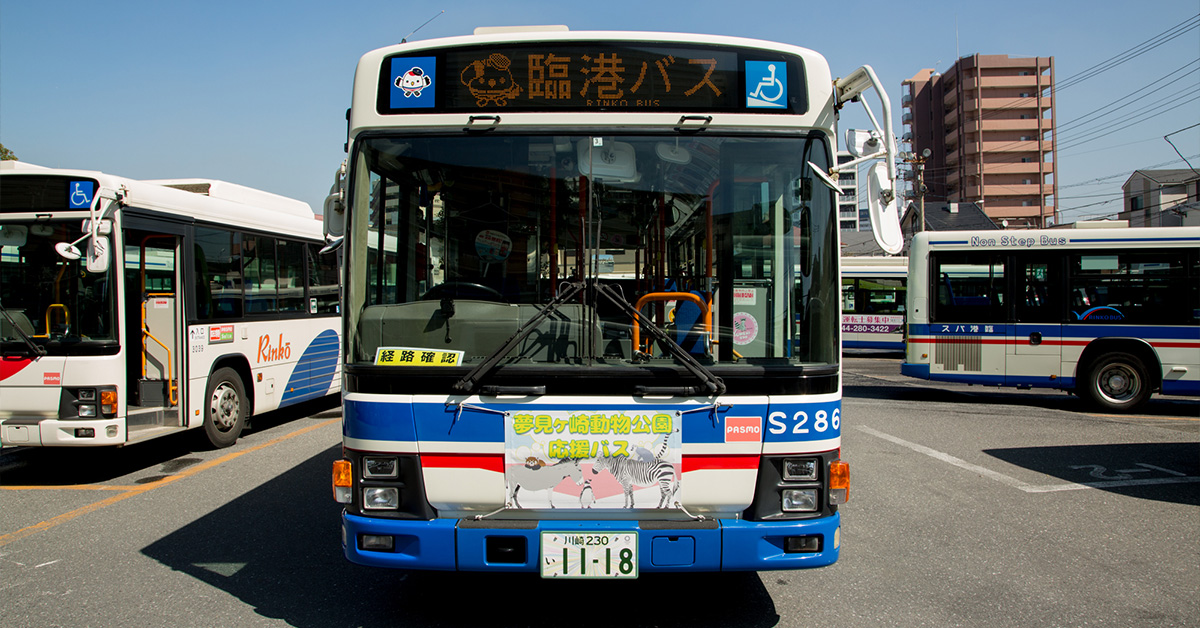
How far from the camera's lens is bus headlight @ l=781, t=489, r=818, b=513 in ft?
11.5

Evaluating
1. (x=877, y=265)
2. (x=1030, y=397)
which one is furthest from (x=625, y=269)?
(x=877, y=265)

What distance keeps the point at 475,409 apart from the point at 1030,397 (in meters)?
13.5

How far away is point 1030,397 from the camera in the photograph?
13852mm

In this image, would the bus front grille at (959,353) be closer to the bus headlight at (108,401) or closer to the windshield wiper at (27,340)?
the bus headlight at (108,401)

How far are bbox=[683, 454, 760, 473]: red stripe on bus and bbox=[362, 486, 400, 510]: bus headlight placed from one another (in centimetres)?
137

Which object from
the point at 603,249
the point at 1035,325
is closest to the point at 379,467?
the point at 603,249

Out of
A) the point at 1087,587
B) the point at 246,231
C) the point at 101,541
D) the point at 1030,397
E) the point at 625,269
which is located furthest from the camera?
the point at 1030,397

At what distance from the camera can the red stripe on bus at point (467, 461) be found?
3.45 meters

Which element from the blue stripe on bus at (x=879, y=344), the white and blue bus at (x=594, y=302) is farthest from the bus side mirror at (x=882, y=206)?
the blue stripe on bus at (x=879, y=344)

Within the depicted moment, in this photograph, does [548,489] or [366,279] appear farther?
[366,279]

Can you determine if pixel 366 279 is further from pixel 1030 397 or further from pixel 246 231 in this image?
pixel 1030 397

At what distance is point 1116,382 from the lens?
1174cm

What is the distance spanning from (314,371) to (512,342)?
322 inches

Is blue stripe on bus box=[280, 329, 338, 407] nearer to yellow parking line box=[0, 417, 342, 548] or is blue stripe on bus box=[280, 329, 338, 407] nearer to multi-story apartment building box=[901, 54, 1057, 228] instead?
yellow parking line box=[0, 417, 342, 548]
